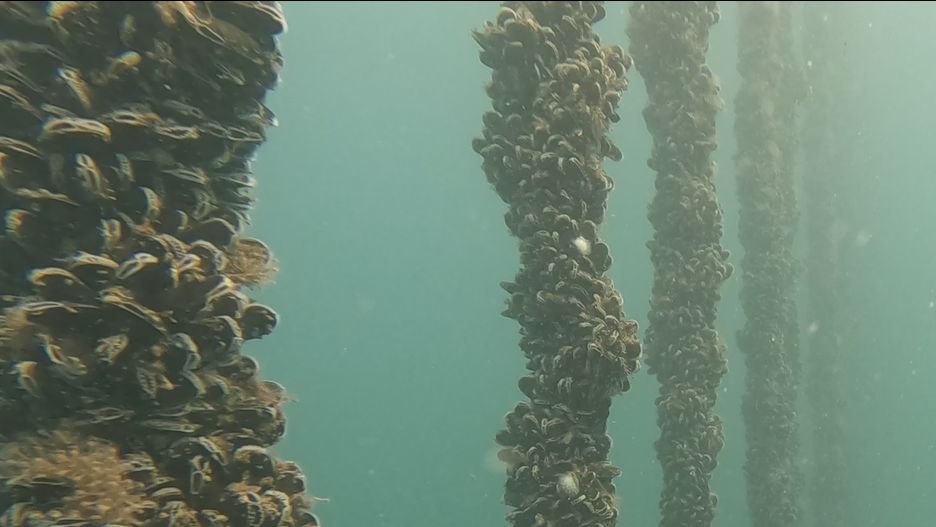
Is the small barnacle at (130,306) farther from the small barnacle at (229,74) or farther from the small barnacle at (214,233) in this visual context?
the small barnacle at (229,74)

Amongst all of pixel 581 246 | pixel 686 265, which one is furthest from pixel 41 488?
pixel 686 265

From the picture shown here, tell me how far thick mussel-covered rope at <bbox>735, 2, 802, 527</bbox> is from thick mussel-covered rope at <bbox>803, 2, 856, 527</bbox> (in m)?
3.14

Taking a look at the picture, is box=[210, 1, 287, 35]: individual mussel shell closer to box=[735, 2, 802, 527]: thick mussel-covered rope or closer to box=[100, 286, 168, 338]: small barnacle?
box=[100, 286, 168, 338]: small barnacle

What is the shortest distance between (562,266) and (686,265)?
3718 millimetres

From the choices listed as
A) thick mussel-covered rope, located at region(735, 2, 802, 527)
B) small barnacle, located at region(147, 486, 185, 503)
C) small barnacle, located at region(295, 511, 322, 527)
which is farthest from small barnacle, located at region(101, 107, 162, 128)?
thick mussel-covered rope, located at region(735, 2, 802, 527)

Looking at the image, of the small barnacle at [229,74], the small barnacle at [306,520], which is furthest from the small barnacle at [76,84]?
the small barnacle at [306,520]

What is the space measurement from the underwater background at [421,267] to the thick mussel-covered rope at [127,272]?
59577 mm

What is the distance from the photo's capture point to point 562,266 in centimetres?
523

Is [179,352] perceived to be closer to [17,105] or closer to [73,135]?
[73,135]

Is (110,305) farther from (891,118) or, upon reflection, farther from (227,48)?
(891,118)

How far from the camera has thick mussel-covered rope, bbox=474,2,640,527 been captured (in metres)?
5.11

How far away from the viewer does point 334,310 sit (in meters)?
86.4

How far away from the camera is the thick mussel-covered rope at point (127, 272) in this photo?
258 centimetres

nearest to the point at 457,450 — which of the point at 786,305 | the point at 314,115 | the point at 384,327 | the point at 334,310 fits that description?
the point at 384,327
